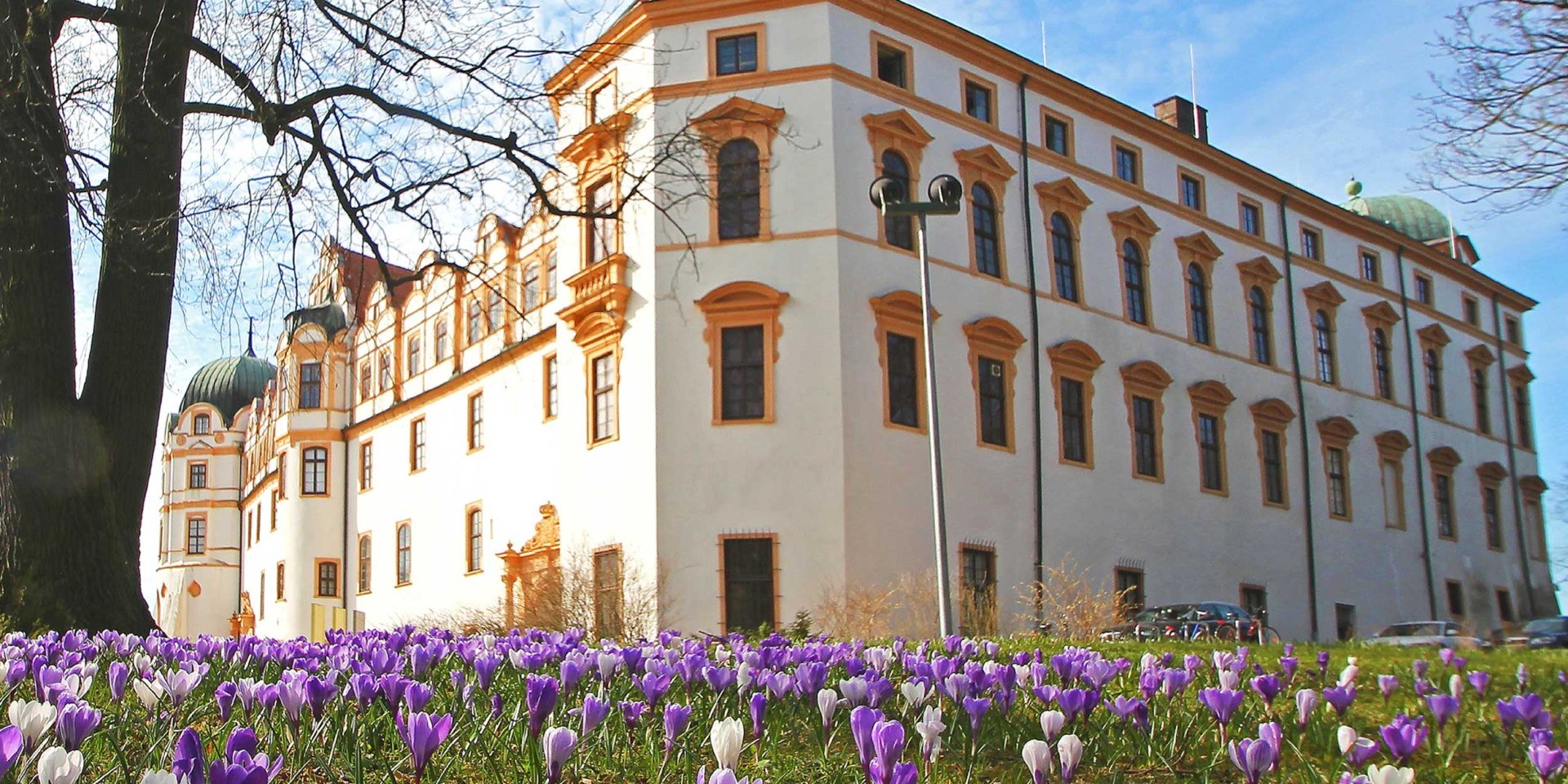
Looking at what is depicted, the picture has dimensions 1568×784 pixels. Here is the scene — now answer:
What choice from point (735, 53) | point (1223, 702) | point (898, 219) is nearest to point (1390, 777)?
point (1223, 702)

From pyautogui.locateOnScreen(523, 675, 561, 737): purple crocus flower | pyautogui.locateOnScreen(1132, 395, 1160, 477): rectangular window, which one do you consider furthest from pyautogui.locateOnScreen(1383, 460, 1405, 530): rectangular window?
pyautogui.locateOnScreen(523, 675, 561, 737): purple crocus flower

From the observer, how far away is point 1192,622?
25.6m

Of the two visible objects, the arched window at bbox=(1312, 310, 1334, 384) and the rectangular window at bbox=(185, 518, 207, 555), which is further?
the rectangular window at bbox=(185, 518, 207, 555)

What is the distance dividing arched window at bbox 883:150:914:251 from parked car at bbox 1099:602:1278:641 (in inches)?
356

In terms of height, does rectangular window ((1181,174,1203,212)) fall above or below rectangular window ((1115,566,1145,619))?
above

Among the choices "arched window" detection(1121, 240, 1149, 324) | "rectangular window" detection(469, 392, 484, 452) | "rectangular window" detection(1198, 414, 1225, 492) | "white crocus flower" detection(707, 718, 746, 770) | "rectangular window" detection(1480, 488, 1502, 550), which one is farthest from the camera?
"rectangular window" detection(1480, 488, 1502, 550)

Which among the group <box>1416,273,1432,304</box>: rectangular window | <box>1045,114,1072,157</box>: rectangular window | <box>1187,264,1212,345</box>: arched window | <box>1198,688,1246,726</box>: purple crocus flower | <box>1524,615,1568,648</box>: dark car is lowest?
<box>1524,615,1568,648</box>: dark car

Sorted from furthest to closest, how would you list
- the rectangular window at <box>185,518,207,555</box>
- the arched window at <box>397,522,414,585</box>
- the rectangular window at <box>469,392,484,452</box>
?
the rectangular window at <box>185,518,207,555</box> → the arched window at <box>397,522,414,585</box> → the rectangular window at <box>469,392,484,452</box>

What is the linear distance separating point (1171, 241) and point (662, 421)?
53.0ft

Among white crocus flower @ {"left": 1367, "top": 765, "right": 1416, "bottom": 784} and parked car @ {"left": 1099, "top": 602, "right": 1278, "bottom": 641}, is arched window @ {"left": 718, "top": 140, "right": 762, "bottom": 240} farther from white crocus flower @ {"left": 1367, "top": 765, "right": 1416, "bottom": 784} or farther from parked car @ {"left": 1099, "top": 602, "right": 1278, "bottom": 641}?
white crocus flower @ {"left": 1367, "top": 765, "right": 1416, "bottom": 784}

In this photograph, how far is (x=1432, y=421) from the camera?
48.0m

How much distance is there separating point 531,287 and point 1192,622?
20826 mm

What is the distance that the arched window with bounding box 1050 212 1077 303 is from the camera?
35000 mm

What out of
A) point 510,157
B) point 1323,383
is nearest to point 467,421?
point 1323,383
